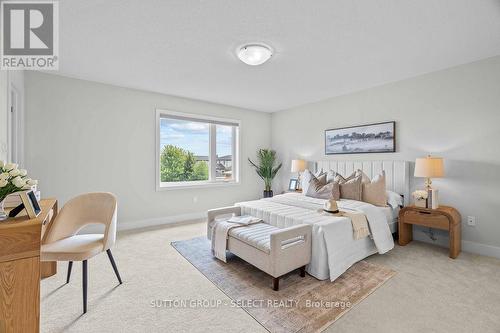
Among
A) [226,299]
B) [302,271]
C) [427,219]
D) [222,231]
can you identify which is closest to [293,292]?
[302,271]

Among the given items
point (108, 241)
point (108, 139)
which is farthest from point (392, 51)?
point (108, 139)

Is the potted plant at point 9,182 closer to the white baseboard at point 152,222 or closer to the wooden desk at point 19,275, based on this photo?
the wooden desk at point 19,275

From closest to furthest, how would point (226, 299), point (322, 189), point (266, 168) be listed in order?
point (226, 299), point (322, 189), point (266, 168)

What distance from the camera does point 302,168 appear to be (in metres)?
4.83

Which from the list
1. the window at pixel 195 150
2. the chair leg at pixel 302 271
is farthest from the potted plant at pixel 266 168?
the chair leg at pixel 302 271

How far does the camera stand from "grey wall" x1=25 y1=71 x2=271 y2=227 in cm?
329

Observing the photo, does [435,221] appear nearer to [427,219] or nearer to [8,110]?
[427,219]

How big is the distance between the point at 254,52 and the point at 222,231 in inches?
82.1

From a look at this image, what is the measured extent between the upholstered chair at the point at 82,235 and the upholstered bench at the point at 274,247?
1225mm

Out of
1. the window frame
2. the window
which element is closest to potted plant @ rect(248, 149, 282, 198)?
the window frame

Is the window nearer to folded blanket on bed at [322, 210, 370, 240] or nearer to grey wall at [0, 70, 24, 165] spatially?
grey wall at [0, 70, 24, 165]

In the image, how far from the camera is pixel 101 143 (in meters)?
3.74

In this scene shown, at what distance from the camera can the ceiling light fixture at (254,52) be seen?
2.50m

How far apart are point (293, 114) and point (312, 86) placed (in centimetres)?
151
